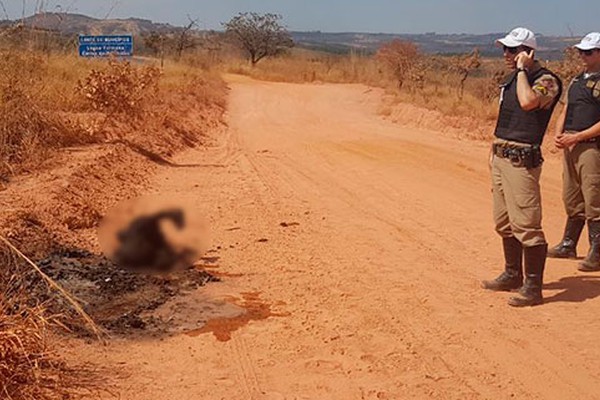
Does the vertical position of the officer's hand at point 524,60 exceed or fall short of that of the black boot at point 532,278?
it exceeds it

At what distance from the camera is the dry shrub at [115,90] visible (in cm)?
1253

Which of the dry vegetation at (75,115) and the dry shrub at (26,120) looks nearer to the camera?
the dry vegetation at (75,115)

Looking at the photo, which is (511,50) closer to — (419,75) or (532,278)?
(532,278)

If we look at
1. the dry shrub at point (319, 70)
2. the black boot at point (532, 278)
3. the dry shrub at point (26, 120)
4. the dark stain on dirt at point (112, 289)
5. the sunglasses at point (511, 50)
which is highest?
the sunglasses at point (511, 50)

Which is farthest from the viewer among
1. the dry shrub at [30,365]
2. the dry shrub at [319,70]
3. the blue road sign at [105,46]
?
the dry shrub at [319,70]

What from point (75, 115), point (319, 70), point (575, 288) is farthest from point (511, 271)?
point (319, 70)

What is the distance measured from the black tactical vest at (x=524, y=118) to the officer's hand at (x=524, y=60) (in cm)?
7

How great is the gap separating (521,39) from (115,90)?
8514 millimetres

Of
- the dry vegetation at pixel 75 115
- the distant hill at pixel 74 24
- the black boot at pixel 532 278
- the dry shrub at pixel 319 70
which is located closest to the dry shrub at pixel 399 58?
the dry vegetation at pixel 75 115

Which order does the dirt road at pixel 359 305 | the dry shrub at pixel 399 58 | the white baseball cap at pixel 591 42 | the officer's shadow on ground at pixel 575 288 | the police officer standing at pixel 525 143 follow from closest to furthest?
1. the dirt road at pixel 359 305
2. the police officer standing at pixel 525 143
3. the officer's shadow on ground at pixel 575 288
4. the white baseball cap at pixel 591 42
5. the dry shrub at pixel 399 58

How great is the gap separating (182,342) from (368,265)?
7.30ft

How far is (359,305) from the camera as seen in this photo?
5.65 metres

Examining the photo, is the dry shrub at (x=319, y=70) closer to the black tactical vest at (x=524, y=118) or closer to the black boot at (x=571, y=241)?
the black boot at (x=571, y=241)

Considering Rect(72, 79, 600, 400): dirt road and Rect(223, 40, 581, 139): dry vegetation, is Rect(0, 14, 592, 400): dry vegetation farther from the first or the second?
Rect(72, 79, 600, 400): dirt road
